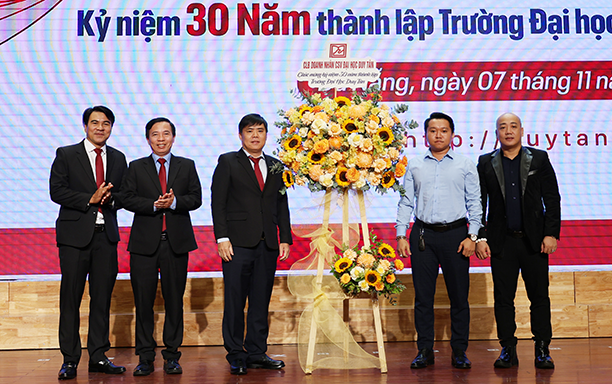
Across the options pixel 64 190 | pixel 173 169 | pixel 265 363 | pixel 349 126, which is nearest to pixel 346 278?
pixel 265 363

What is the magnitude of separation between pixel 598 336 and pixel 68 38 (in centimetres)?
499

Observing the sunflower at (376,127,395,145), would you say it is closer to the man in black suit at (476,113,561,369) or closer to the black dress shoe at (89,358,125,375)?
the man in black suit at (476,113,561,369)

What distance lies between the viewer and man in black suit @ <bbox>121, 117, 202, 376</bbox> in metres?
3.82

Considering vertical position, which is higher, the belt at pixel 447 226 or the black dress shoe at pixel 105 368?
the belt at pixel 447 226

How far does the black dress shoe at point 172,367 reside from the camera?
382 centimetres

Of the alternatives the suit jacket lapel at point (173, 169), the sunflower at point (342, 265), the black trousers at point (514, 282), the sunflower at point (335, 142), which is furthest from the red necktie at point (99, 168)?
the black trousers at point (514, 282)

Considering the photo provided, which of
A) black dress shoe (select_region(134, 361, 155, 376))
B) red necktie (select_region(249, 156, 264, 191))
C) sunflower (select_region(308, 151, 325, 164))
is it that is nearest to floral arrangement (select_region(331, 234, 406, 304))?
sunflower (select_region(308, 151, 325, 164))

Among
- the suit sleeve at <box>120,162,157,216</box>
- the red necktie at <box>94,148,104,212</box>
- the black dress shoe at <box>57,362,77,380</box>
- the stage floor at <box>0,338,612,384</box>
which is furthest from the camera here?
the red necktie at <box>94,148,104,212</box>

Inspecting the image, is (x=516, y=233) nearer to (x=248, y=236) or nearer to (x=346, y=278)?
(x=346, y=278)

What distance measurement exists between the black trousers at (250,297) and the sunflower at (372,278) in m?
0.65

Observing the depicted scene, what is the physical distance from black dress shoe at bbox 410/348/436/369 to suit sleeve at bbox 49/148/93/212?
2.24 meters

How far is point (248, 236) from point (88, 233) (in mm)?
976

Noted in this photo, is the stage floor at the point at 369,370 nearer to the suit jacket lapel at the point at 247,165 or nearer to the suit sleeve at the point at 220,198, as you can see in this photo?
the suit sleeve at the point at 220,198

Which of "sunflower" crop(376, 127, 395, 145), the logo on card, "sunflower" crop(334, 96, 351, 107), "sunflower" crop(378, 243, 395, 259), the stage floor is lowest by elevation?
the stage floor
